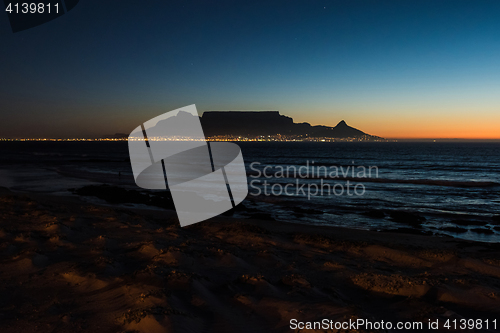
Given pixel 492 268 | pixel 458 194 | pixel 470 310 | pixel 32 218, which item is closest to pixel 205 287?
pixel 470 310

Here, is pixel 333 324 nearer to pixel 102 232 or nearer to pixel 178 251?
pixel 178 251

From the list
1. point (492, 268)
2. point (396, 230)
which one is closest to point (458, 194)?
point (396, 230)

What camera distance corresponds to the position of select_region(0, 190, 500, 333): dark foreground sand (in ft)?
12.1

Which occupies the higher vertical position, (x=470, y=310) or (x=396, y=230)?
(x=470, y=310)

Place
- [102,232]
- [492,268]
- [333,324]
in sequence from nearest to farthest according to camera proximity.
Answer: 1. [333,324]
2. [492,268]
3. [102,232]

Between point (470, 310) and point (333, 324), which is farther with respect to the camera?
point (470, 310)

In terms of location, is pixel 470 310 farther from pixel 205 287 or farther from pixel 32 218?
pixel 32 218

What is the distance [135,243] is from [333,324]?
498cm

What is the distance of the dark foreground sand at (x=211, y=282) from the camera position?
3703 millimetres

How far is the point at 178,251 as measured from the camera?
6.16 meters

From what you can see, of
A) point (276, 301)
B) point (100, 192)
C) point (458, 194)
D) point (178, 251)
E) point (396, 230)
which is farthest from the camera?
point (458, 194)

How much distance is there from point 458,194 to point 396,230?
42.5 ft

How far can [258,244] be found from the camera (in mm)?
7902

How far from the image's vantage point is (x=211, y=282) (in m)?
4.91
